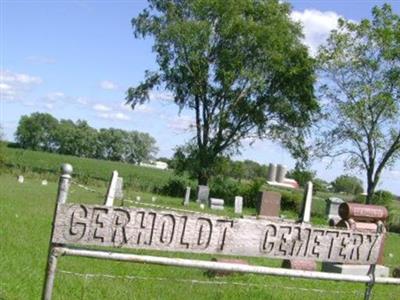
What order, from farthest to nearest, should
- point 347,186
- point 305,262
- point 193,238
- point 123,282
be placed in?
point 347,186 → point 305,262 → point 123,282 → point 193,238

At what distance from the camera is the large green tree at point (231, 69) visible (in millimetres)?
40406

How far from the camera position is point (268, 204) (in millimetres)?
24062

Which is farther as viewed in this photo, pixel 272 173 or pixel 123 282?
pixel 272 173

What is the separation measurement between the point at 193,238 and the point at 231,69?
116 feet

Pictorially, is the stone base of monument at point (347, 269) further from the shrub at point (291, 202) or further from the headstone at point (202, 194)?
the shrub at point (291, 202)

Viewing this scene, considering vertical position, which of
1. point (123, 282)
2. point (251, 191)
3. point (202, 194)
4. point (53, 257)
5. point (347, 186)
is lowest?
point (123, 282)

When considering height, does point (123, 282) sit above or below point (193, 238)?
below

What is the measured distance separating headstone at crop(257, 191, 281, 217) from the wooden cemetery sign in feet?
57.6

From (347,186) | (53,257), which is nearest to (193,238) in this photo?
(53,257)

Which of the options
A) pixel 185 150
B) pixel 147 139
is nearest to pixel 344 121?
pixel 185 150

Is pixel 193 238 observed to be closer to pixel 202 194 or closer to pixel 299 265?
pixel 299 265

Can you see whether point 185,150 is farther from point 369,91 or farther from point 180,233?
point 180,233

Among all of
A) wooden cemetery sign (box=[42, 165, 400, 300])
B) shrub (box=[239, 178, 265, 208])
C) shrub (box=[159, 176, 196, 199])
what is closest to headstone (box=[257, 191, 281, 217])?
wooden cemetery sign (box=[42, 165, 400, 300])

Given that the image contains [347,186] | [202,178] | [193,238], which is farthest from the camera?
[347,186]
